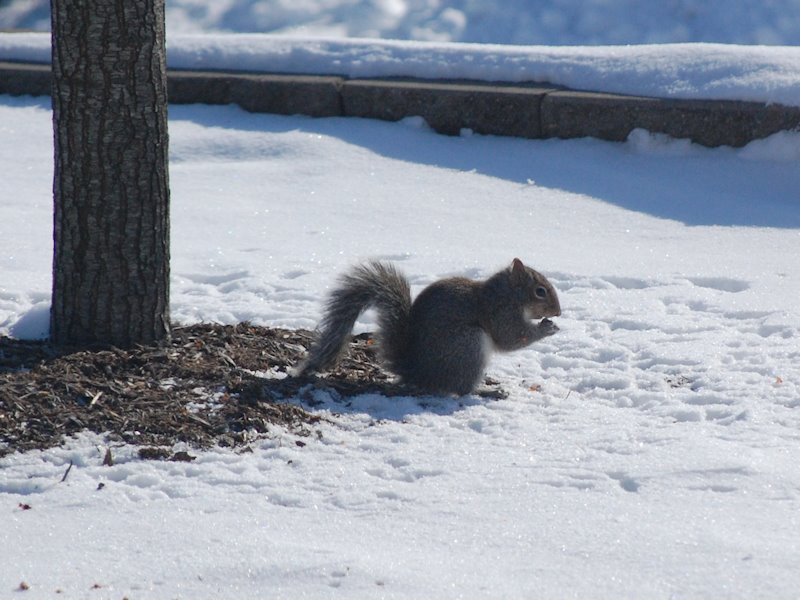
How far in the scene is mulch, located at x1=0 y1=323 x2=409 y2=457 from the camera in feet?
12.9

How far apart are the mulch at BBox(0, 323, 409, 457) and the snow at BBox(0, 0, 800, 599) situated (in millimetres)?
133

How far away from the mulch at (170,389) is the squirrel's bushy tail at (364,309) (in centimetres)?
13

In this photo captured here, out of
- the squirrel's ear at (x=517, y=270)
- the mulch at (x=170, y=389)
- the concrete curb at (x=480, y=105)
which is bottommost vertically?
the mulch at (x=170, y=389)

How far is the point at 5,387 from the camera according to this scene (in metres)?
4.11

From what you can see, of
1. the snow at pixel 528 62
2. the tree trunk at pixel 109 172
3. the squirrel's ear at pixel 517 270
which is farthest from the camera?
the snow at pixel 528 62

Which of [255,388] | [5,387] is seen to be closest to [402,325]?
[255,388]

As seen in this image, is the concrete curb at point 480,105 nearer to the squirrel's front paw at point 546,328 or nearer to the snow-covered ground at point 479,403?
the snow-covered ground at point 479,403

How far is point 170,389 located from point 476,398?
1.19 metres

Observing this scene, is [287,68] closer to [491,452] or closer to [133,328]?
[133,328]

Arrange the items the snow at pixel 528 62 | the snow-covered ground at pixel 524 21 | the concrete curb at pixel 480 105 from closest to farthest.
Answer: the concrete curb at pixel 480 105, the snow at pixel 528 62, the snow-covered ground at pixel 524 21

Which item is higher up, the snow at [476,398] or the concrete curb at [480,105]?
the concrete curb at [480,105]

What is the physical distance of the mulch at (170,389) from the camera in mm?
3941

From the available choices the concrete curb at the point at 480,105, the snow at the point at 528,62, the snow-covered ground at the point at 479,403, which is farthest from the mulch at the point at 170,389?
the snow at the point at 528,62

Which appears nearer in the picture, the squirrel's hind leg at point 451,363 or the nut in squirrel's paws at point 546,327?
the squirrel's hind leg at point 451,363
